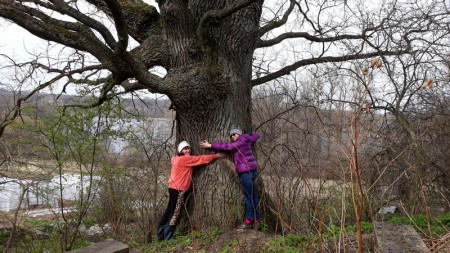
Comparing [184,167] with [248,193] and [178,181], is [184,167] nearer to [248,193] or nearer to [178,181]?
[178,181]

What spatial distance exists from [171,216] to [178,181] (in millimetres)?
597

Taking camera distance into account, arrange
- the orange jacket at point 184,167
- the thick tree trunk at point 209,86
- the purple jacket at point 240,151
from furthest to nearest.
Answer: the orange jacket at point 184,167
the thick tree trunk at point 209,86
the purple jacket at point 240,151

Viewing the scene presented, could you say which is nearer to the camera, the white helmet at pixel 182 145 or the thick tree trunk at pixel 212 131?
the thick tree trunk at pixel 212 131

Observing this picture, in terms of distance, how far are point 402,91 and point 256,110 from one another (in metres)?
6.05

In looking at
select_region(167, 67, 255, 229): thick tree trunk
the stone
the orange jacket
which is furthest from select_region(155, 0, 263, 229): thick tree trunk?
the stone

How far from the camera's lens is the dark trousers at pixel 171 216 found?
6160mm

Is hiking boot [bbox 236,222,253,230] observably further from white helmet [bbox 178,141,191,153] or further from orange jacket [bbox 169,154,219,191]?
white helmet [bbox 178,141,191,153]

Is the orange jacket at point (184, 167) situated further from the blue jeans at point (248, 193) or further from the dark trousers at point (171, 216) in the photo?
the blue jeans at point (248, 193)

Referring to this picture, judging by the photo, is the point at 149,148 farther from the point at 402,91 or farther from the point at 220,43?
the point at 402,91

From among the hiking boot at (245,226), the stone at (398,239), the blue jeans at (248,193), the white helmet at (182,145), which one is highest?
the white helmet at (182,145)

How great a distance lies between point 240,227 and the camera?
5617 millimetres

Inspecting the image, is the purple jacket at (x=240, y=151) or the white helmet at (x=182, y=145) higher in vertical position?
the white helmet at (x=182, y=145)

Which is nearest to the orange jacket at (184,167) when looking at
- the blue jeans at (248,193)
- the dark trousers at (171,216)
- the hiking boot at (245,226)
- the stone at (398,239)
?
the dark trousers at (171,216)

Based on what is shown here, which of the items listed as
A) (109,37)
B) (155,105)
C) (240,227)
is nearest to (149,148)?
→ (155,105)
